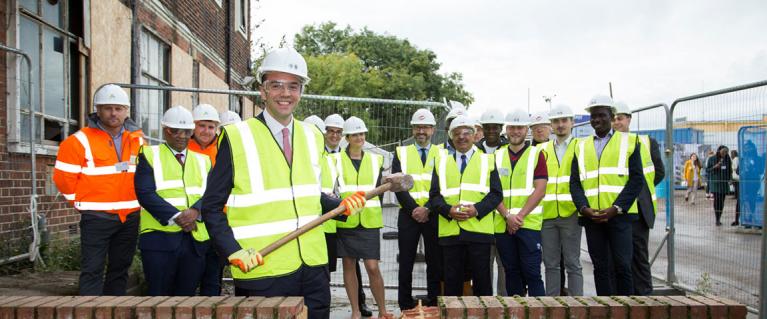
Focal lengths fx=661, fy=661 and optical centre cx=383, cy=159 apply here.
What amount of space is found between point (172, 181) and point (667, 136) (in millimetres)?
5776

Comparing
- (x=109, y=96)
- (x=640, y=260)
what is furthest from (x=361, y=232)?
(x=640, y=260)

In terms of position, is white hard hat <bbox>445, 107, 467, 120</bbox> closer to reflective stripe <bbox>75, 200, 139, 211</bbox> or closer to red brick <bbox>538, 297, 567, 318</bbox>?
reflective stripe <bbox>75, 200, 139, 211</bbox>

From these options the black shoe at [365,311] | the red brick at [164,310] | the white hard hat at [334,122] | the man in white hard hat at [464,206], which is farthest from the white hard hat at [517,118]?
the red brick at [164,310]

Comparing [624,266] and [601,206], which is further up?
[601,206]

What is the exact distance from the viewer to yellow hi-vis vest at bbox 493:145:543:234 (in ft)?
21.4

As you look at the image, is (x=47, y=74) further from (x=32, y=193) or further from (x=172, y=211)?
(x=172, y=211)

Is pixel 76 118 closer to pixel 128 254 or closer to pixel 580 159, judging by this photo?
pixel 128 254

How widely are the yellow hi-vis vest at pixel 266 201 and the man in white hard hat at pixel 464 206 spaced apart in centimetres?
282

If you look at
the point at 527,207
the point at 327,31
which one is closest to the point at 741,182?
the point at 527,207

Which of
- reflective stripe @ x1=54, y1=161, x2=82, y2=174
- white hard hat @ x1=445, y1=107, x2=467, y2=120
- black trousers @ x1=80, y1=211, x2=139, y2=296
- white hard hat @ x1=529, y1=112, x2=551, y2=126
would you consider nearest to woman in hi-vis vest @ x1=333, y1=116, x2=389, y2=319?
white hard hat @ x1=445, y1=107, x2=467, y2=120

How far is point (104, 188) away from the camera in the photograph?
5613mm

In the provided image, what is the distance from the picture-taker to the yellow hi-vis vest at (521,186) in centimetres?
651

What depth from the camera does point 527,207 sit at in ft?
21.1

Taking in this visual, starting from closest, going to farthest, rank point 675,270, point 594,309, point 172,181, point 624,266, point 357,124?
point 594,309 → point 172,181 → point 624,266 → point 357,124 → point 675,270
